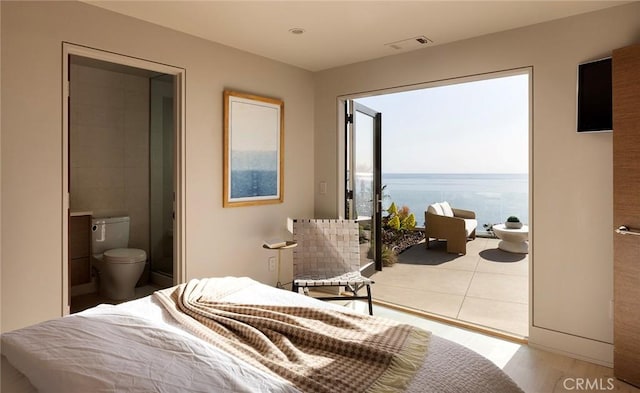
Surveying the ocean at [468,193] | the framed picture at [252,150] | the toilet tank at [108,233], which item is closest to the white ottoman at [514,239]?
the ocean at [468,193]

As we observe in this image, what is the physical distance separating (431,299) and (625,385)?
178 centimetres

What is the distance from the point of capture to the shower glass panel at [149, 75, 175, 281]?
429 centimetres

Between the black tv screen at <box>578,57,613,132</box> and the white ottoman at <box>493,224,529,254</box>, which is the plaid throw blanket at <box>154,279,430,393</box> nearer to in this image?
the black tv screen at <box>578,57,613,132</box>

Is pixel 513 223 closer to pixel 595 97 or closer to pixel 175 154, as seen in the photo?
pixel 595 97

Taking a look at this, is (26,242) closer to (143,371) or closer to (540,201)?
(143,371)

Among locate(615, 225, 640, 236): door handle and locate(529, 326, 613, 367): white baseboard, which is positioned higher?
locate(615, 225, 640, 236): door handle

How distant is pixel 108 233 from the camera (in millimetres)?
4047

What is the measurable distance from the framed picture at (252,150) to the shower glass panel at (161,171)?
4.01ft

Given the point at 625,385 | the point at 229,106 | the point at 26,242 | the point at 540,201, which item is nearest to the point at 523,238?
the point at 540,201

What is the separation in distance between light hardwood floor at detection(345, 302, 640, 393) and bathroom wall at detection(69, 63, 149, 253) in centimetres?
348

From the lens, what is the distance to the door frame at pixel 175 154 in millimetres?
2430

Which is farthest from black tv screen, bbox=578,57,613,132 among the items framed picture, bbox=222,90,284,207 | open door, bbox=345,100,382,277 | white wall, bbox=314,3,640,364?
framed picture, bbox=222,90,284,207

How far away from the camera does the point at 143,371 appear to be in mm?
1054

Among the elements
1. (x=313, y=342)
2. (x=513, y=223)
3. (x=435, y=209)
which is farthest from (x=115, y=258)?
(x=513, y=223)
